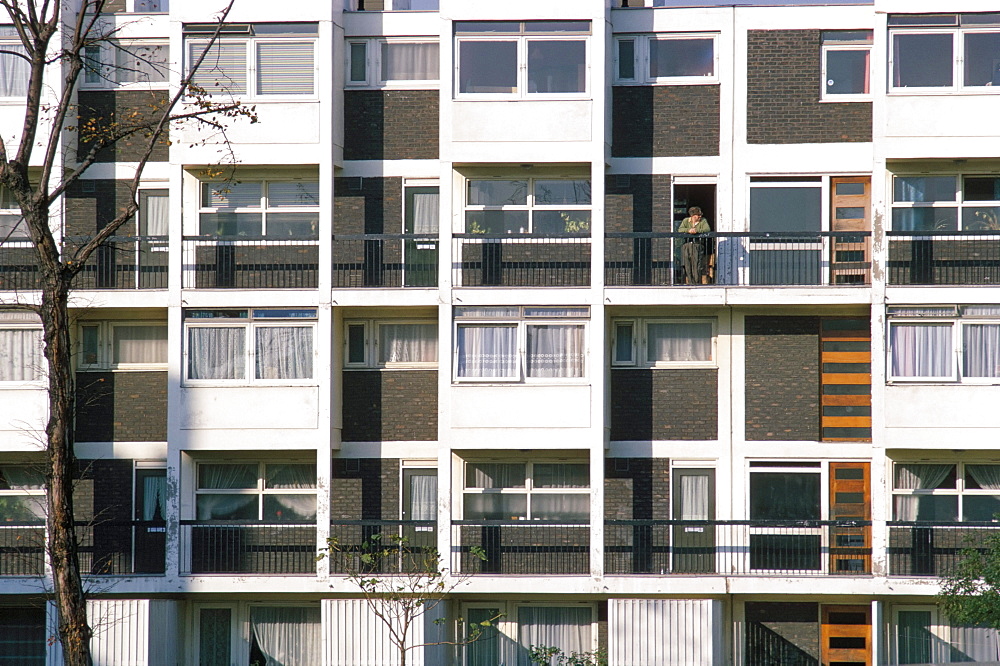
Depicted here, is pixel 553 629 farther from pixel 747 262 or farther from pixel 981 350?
pixel 981 350

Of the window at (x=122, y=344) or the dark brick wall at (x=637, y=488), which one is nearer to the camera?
the dark brick wall at (x=637, y=488)

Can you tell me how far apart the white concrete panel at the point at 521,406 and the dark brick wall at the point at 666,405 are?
92cm

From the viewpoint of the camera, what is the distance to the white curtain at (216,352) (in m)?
21.3

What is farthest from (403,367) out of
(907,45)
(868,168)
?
(907,45)

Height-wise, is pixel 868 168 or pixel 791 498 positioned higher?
pixel 868 168

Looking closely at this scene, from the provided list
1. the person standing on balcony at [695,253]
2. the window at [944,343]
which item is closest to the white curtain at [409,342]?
the person standing on balcony at [695,253]

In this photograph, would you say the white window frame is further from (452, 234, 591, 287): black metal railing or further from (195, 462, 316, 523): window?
(195, 462, 316, 523): window

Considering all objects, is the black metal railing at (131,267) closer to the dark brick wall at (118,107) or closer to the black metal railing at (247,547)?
the dark brick wall at (118,107)

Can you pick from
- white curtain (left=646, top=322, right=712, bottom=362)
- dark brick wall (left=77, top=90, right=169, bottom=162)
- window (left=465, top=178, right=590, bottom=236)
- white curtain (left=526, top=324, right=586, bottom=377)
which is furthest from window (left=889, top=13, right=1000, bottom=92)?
dark brick wall (left=77, top=90, right=169, bottom=162)

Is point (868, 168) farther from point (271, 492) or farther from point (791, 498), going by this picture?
point (271, 492)

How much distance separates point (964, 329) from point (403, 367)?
910cm

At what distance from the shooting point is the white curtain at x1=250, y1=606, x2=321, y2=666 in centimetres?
2139

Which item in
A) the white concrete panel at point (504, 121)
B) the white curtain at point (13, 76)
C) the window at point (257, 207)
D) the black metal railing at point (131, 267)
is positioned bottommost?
the black metal railing at point (131, 267)

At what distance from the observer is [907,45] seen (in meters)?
21.1
